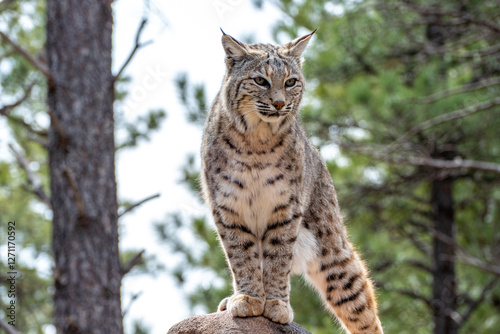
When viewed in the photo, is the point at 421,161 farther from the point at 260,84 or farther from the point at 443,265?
the point at 260,84

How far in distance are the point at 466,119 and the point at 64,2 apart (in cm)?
686

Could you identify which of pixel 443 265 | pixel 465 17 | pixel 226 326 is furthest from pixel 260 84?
pixel 443 265

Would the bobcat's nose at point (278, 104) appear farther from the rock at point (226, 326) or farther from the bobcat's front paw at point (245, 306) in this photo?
the rock at point (226, 326)

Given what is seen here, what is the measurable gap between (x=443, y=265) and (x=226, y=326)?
6.78m

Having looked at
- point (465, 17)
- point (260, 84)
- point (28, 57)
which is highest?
point (465, 17)

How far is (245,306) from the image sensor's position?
14.8ft

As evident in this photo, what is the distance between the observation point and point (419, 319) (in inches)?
420

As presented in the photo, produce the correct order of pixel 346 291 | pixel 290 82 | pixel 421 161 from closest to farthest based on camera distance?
pixel 290 82 → pixel 346 291 → pixel 421 161

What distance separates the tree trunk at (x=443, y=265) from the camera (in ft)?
32.4

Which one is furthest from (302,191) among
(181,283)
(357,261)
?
(181,283)

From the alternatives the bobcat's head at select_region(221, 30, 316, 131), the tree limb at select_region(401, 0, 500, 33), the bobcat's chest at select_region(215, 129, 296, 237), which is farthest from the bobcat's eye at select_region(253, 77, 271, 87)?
the tree limb at select_region(401, 0, 500, 33)

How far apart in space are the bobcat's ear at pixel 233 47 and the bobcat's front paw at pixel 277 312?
1.82 meters

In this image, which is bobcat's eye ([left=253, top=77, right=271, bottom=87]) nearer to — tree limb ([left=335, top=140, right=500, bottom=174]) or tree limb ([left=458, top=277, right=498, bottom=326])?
tree limb ([left=335, top=140, right=500, bottom=174])

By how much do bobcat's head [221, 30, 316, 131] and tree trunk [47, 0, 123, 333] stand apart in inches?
52.1
